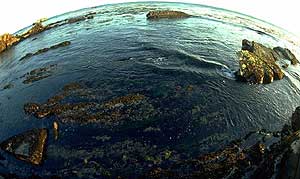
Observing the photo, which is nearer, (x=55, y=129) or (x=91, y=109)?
(x=55, y=129)

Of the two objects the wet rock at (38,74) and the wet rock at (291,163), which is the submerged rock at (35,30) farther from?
the wet rock at (291,163)

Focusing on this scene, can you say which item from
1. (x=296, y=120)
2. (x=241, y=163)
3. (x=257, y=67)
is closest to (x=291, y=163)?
(x=241, y=163)

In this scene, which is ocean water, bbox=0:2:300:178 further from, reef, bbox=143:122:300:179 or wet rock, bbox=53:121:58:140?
reef, bbox=143:122:300:179

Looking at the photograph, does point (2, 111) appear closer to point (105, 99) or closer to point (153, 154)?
point (105, 99)

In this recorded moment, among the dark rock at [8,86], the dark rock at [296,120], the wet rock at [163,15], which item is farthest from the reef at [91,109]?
the wet rock at [163,15]

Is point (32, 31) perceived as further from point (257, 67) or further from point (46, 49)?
point (257, 67)
